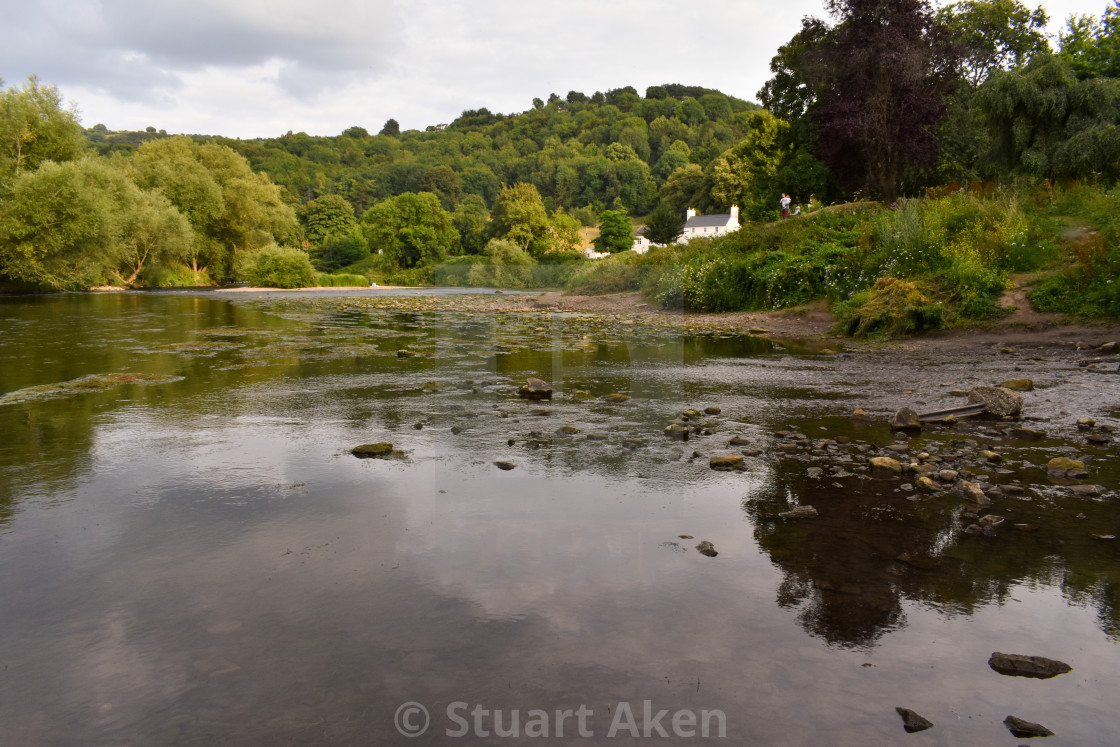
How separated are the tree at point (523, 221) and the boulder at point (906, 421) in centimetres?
7395

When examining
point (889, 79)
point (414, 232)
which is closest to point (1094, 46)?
point (889, 79)

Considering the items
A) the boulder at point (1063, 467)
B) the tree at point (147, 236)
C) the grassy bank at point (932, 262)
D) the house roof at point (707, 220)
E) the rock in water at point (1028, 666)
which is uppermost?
the house roof at point (707, 220)

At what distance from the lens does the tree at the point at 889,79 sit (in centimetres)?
2984

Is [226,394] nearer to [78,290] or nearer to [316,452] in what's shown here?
[316,452]

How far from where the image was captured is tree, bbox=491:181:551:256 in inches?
3268

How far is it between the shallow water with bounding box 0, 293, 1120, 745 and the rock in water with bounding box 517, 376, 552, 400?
4.72 feet

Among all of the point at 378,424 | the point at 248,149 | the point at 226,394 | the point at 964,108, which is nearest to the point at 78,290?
the point at 226,394

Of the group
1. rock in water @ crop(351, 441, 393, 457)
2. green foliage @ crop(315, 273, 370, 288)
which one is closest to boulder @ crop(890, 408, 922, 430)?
rock in water @ crop(351, 441, 393, 457)

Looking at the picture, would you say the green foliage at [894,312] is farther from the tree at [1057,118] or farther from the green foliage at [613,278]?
the green foliage at [613,278]

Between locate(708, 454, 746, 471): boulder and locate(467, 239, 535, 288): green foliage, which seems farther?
locate(467, 239, 535, 288): green foliage

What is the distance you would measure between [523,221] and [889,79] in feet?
188

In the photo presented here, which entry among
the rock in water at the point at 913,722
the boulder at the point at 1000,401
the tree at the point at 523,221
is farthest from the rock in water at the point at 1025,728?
the tree at the point at 523,221

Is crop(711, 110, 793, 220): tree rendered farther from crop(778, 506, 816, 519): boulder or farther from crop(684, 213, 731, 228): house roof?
crop(778, 506, 816, 519): boulder

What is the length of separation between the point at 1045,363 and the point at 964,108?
100 ft
